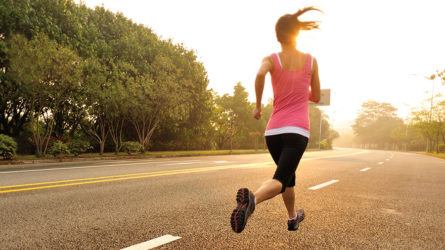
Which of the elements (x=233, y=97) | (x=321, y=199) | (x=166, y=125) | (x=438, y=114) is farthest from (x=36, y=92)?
(x=438, y=114)

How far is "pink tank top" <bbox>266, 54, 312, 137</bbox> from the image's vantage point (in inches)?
112

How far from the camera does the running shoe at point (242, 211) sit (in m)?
2.36

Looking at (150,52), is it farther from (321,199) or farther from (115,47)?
(321,199)

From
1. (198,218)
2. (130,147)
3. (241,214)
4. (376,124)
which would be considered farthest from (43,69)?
(376,124)

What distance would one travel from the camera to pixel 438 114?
48094 millimetres

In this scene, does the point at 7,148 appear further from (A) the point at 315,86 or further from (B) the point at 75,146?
(A) the point at 315,86

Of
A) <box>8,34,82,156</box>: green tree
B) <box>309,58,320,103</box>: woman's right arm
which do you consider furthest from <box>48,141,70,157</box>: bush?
<box>309,58,320,103</box>: woman's right arm

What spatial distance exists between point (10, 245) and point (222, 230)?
2.06m

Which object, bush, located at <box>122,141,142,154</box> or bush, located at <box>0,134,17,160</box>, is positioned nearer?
bush, located at <box>0,134,17,160</box>

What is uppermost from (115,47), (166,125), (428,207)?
(115,47)

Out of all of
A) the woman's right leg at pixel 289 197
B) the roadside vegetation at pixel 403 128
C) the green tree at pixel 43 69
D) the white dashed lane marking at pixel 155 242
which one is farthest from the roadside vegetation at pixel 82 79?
the roadside vegetation at pixel 403 128

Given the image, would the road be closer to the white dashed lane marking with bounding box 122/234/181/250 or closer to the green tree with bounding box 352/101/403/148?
the white dashed lane marking with bounding box 122/234/181/250

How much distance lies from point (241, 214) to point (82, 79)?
16.0 meters

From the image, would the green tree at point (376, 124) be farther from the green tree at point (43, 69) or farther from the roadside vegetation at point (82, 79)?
the green tree at point (43, 69)
